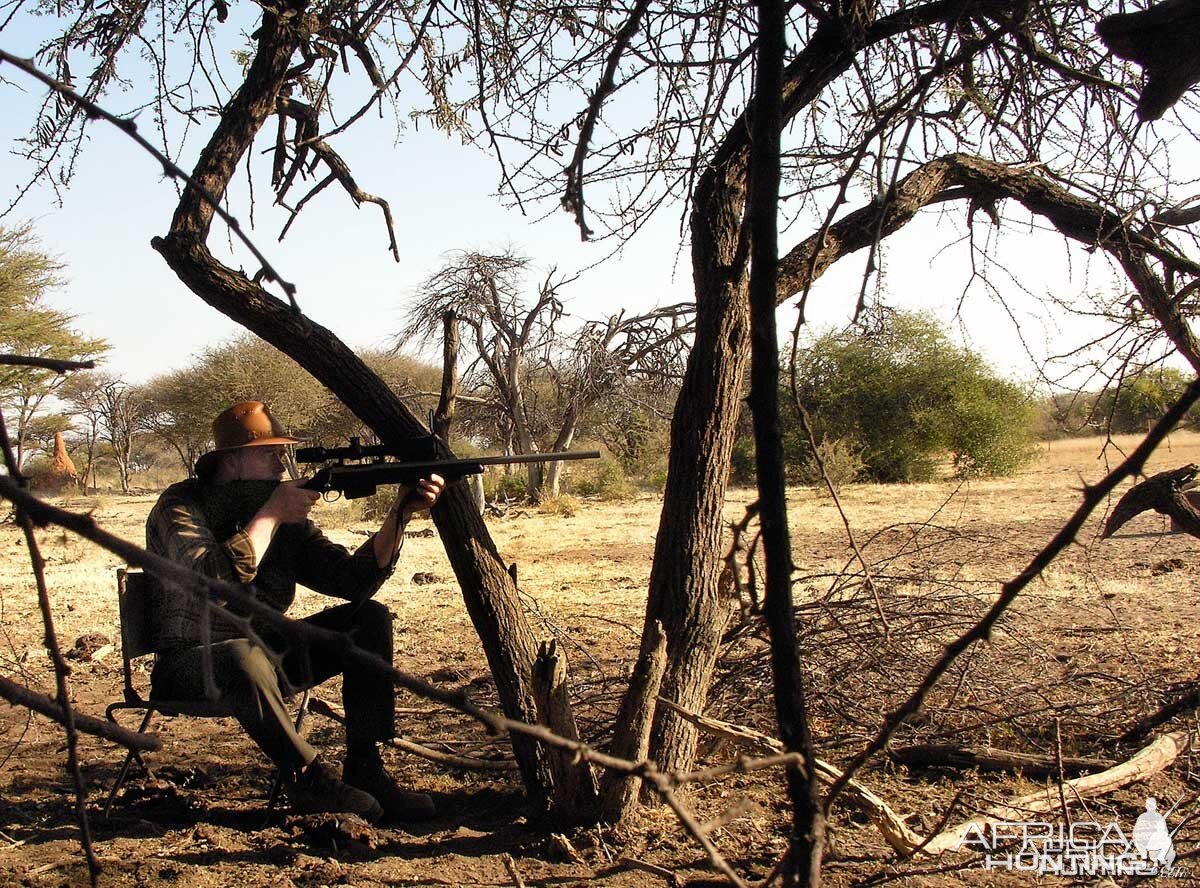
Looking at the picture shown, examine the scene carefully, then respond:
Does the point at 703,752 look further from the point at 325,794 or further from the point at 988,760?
the point at 325,794

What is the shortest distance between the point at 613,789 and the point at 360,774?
100 centimetres

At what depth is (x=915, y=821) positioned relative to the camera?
3299 millimetres

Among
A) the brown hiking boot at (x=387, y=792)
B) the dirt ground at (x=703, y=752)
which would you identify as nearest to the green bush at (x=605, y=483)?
the dirt ground at (x=703, y=752)

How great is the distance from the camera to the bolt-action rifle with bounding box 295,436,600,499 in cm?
343

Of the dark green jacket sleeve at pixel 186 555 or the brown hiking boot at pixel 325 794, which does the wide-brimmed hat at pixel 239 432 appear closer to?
the dark green jacket sleeve at pixel 186 555

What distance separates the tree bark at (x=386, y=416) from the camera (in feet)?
11.4

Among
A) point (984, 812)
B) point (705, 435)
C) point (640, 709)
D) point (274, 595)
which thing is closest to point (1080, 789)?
point (984, 812)

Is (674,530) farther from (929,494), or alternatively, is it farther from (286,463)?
(929,494)

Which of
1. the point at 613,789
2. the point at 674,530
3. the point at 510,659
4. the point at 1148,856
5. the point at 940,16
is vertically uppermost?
the point at 940,16

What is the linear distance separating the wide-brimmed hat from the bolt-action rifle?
0.58ft

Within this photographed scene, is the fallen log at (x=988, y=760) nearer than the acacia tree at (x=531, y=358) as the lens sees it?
Yes

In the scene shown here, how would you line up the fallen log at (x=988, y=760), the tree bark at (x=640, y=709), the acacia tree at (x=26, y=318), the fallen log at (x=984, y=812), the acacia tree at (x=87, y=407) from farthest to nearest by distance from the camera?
the acacia tree at (x=87, y=407)
the acacia tree at (x=26, y=318)
the fallen log at (x=988, y=760)
the tree bark at (x=640, y=709)
the fallen log at (x=984, y=812)

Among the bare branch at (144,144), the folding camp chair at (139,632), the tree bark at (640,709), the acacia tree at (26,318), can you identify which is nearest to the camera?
the bare branch at (144,144)

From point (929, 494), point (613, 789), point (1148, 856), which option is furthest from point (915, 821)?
point (929, 494)
